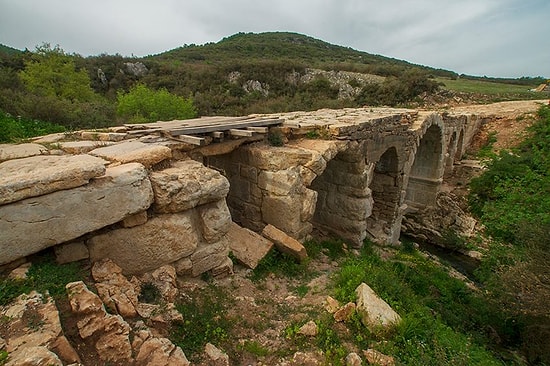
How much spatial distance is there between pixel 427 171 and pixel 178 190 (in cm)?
1041

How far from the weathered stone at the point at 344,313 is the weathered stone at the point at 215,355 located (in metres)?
1.12

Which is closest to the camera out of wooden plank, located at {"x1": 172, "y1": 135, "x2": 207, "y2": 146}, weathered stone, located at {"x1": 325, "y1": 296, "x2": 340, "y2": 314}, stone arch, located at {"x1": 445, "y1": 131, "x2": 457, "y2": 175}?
weathered stone, located at {"x1": 325, "y1": 296, "x2": 340, "y2": 314}

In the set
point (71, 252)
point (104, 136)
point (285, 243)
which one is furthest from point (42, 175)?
point (285, 243)

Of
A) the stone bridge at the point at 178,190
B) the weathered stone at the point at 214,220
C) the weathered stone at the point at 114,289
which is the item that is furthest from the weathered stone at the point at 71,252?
the weathered stone at the point at 214,220

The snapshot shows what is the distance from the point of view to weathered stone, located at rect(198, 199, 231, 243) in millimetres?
3307

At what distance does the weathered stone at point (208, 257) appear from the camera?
3.29 meters

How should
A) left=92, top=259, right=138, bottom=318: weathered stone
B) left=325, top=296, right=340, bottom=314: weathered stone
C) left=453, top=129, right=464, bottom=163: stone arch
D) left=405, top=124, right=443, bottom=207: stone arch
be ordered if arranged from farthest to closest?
left=453, top=129, right=464, bottom=163: stone arch < left=405, top=124, right=443, bottom=207: stone arch < left=325, top=296, right=340, bottom=314: weathered stone < left=92, top=259, right=138, bottom=318: weathered stone

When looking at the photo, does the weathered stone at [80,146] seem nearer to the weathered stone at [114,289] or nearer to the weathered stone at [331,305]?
the weathered stone at [114,289]

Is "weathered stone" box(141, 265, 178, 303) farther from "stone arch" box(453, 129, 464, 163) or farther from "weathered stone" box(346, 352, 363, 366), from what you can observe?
"stone arch" box(453, 129, 464, 163)

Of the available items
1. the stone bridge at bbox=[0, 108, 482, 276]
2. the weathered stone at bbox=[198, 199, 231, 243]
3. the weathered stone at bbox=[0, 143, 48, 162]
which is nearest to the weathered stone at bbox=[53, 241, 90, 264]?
the stone bridge at bbox=[0, 108, 482, 276]

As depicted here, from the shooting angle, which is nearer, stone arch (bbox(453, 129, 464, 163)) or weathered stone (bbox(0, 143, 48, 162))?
weathered stone (bbox(0, 143, 48, 162))

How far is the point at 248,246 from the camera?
14.2 ft

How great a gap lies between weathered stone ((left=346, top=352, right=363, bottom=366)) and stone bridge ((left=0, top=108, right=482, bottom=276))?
1557 millimetres

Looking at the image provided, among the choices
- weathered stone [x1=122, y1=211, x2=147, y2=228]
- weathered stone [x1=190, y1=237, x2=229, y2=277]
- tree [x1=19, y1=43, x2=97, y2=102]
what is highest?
tree [x1=19, y1=43, x2=97, y2=102]
